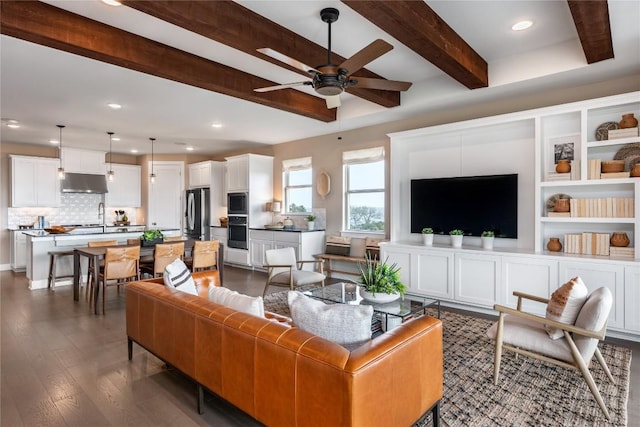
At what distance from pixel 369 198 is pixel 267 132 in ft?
7.75

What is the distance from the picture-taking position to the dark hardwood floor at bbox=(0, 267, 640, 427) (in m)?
2.31

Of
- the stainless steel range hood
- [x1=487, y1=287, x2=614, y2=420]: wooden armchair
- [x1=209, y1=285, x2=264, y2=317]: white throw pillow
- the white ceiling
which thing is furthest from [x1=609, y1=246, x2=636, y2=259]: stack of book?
the stainless steel range hood

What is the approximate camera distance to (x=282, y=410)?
1.74 metres

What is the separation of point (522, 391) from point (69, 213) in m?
10.0

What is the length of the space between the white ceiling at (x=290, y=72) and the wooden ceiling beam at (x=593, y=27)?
0.32ft

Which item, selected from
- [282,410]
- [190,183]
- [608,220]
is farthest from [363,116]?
[190,183]

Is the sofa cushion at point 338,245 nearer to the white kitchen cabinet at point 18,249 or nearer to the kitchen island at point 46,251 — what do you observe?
the kitchen island at point 46,251

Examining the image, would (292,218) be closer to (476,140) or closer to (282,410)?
(476,140)

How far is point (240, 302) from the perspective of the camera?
232 centimetres

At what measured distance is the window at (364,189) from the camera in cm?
621

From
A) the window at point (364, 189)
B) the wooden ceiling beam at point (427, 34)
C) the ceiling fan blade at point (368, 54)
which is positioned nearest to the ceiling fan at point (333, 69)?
the ceiling fan blade at point (368, 54)

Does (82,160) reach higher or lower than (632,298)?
higher

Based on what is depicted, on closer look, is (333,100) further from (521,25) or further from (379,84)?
(521,25)

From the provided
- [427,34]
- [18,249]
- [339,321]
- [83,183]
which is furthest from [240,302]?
[83,183]
